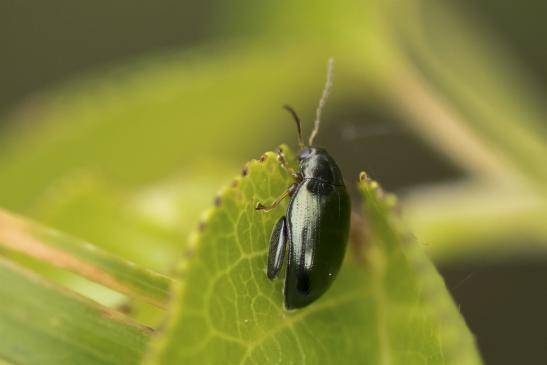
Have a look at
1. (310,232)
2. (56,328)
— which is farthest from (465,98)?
(56,328)

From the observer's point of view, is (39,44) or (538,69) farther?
(39,44)

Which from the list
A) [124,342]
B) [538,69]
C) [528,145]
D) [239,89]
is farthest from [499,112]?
Answer: [538,69]

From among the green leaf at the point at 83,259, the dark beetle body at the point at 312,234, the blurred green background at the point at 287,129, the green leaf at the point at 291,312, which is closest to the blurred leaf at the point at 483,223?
the blurred green background at the point at 287,129

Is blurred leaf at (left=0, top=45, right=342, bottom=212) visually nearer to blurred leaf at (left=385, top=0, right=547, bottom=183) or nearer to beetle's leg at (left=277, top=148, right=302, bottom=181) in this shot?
blurred leaf at (left=385, top=0, right=547, bottom=183)

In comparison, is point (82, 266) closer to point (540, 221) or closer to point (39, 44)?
point (540, 221)

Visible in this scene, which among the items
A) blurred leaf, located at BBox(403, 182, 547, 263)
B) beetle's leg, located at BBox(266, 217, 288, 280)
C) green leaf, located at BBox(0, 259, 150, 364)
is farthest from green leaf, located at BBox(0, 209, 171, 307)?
blurred leaf, located at BBox(403, 182, 547, 263)

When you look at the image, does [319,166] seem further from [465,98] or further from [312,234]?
[465,98]
